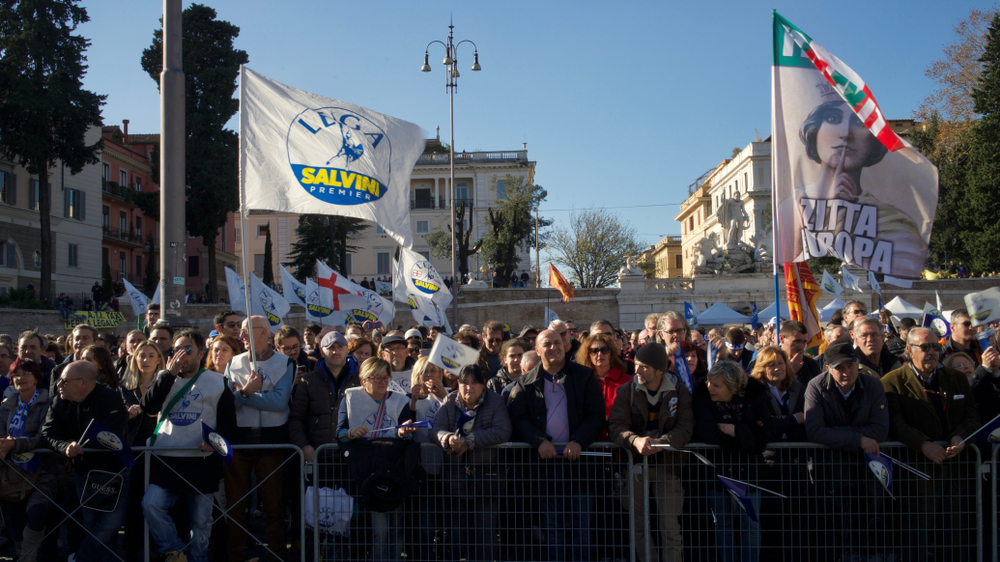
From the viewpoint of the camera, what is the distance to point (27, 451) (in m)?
5.19

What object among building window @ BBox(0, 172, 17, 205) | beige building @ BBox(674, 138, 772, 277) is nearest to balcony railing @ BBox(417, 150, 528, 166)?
beige building @ BBox(674, 138, 772, 277)

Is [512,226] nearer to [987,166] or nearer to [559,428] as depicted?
[987,166]

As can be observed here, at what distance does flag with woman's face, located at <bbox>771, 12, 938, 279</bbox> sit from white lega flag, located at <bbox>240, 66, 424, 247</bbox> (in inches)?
125

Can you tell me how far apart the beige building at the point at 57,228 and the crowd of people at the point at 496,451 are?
3347 centimetres

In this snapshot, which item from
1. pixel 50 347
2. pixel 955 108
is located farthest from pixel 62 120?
pixel 955 108

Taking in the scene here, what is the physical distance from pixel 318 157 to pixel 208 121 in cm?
3488

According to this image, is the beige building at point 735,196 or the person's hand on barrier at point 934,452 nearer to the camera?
the person's hand on barrier at point 934,452

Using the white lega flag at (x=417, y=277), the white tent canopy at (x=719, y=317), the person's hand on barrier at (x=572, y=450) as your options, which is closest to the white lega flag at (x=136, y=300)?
the white lega flag at (x=417, y=277)

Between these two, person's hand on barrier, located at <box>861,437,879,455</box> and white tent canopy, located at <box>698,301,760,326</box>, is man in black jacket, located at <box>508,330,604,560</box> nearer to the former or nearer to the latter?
person's hand on barrier, located at <box>861,437,879,455</box>

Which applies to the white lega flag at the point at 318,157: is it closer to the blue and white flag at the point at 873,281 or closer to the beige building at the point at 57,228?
the blue and white flag at the point at 873,281

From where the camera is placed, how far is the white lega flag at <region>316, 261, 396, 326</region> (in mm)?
14883

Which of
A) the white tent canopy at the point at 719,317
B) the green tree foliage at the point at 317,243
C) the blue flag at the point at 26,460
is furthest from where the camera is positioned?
the green tree foliage at the point at 317,243

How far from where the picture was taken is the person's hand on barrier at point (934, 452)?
482 centimetres

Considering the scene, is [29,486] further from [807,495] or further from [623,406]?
[807,495]
